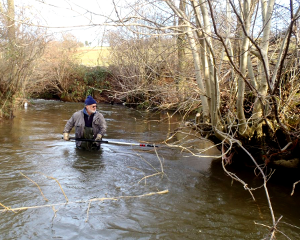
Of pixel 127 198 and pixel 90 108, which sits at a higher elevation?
pixel 90 108

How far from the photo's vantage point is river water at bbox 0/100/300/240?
147 inches

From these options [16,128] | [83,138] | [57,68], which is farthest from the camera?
[57,68]

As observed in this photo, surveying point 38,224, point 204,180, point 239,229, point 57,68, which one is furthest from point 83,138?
point 57,68

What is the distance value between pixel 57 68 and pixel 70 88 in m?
1.99

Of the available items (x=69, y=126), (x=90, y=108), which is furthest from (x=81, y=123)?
(x=90, y=108)

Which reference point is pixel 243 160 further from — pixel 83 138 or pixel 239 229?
pixel 83 138

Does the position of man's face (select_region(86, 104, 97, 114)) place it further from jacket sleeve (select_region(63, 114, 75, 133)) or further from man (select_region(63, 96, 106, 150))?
jacket sleeve (select_region(63, 114, 75, 133))

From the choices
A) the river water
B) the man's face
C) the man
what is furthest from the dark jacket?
the river water

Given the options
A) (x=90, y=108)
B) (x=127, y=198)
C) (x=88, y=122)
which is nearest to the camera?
(x=127, y=198)

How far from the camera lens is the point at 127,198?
184 inches

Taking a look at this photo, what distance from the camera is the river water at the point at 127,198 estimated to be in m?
3.73

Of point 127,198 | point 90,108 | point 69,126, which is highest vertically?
point 90,108

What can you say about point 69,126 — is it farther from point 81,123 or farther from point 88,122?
point 88,122

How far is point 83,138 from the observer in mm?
7539
